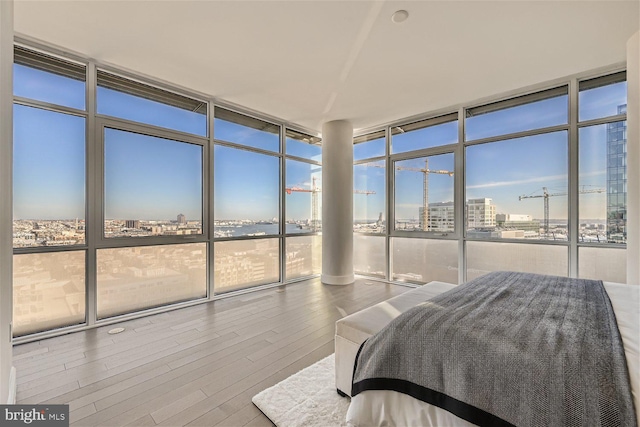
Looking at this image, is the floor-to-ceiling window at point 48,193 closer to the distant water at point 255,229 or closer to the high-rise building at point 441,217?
the distant water at point 255,229

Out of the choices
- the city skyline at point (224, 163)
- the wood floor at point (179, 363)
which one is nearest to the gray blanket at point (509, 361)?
the wood floor at point (179, 363)

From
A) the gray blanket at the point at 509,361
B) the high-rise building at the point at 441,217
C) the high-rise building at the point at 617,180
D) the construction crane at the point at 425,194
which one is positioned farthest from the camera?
the construction crane at the point at 425,194

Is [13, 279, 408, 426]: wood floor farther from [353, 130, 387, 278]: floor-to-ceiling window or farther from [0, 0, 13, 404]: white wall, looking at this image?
[353, 130, 387, 278]: floor-to-ceiling window

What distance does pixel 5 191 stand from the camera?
158cm

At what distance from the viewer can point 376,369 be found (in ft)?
4.50

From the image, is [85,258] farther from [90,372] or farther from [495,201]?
[495,201]

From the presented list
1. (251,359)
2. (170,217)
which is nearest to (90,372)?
(251,359)

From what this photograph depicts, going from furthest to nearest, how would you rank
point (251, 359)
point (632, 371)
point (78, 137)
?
point (78, 137) < point (251, 359) < point (632, 371)

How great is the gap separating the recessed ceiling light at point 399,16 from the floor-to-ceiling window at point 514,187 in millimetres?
2348

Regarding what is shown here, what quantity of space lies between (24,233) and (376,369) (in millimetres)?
3449

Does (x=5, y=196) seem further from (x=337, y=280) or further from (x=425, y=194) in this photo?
(x=425, y=194)

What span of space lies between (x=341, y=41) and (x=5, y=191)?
2.75 meters

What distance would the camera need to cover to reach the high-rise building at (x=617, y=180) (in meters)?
2.97

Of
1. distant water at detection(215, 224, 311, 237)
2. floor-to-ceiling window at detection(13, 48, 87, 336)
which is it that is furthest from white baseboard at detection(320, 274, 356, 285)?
floor-to-ceiling window at detection(13, 48, 87, 336)
